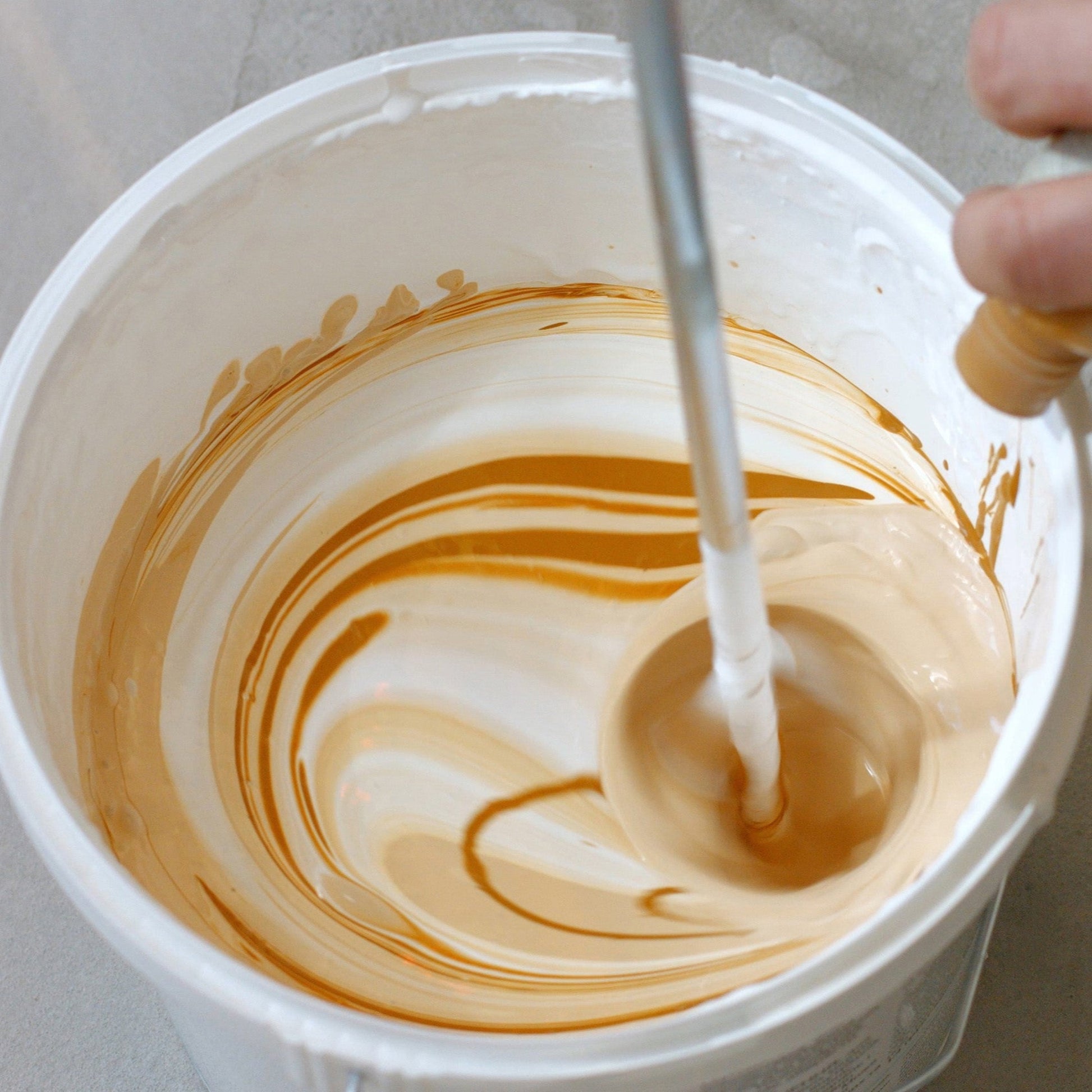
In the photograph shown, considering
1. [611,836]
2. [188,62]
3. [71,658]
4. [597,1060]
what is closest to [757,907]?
[611,836]

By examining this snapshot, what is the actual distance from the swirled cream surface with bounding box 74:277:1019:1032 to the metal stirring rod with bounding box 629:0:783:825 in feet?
0.29

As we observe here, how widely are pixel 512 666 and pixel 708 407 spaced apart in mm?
373

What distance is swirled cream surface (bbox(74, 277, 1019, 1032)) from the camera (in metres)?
0.71

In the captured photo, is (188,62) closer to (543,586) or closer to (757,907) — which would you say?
(543,586)

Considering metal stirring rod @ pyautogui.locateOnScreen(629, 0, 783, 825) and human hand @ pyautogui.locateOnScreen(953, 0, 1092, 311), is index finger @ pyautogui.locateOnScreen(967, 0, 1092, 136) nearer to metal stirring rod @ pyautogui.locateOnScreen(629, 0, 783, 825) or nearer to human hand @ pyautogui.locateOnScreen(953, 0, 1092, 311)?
human hand @ pyautogui.locateOnScreen(953, 0, 1092, 311)

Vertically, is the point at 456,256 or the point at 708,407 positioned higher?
the point at 456,256

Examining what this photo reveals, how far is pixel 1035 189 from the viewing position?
45cm

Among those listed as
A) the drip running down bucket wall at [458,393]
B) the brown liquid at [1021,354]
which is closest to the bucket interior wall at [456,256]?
the drip running down bucket wall at [458,393]

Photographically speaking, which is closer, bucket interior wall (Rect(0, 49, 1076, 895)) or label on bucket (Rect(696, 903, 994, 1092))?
label on bucket (Rect(696, 903, 994, 1092))

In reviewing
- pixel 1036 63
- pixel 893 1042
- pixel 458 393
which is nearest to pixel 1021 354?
pixel 1036 63

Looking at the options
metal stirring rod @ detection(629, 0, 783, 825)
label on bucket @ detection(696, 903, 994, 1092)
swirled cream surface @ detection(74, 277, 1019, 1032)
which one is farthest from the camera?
swirled cream surface @ detection(74, 277, 1019, 1032)

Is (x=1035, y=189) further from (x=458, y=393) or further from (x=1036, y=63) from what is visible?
(x=458, y=393)

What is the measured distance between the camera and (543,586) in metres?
0.87

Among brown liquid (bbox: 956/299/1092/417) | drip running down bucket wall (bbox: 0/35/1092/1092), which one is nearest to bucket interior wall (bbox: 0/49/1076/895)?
drip running down bucket wall (bbox: 0/35/1092/1092)
